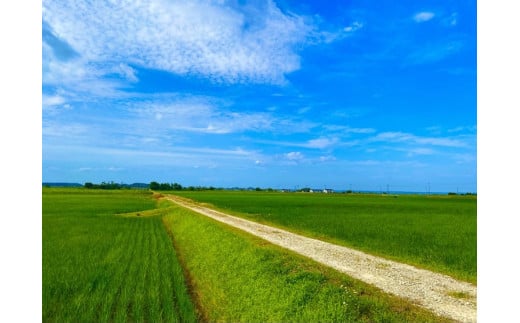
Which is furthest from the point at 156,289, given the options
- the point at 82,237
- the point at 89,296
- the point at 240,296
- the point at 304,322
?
the point at 82,237

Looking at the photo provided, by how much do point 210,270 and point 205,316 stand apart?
12.7ft

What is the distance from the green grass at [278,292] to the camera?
7785 mm

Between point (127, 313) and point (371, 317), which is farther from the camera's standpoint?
point (127, 313)

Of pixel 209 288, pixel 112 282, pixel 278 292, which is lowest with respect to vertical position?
pixel 209 288

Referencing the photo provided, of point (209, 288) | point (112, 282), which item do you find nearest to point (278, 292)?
point (209, 288)

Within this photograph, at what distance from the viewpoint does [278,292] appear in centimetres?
948

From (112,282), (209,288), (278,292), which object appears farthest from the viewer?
(209,288)

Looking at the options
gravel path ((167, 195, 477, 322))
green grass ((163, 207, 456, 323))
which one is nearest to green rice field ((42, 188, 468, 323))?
green grass ((163, 207, 456, 323))

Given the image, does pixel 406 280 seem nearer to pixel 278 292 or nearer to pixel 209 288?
pixel 278 292

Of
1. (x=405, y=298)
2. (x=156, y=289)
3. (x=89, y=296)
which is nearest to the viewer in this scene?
(x=405, y=298)

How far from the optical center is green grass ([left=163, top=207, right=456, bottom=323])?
7785 mm

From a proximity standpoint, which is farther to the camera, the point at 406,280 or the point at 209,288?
the point at 209,288

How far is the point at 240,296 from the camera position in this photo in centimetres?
1037
